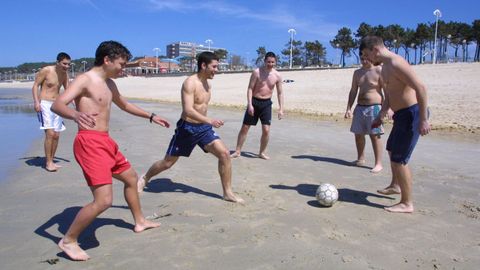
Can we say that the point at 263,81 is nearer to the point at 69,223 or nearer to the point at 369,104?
the point at 369,104

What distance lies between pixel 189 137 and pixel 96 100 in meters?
1.69

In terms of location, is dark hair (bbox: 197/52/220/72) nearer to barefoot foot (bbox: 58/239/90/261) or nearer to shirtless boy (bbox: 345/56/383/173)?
barefoot foot (bbox: 58/239/90/261)

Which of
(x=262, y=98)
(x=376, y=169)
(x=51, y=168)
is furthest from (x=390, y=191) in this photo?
(x=51, y=168)

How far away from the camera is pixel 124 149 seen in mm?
8914

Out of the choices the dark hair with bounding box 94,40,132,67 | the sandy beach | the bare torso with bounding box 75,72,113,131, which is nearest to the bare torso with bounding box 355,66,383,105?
the sandy beach

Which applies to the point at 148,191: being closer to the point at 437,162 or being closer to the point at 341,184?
the point at 341,184

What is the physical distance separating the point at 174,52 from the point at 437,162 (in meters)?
193

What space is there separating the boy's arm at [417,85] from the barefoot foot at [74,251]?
3666 mm

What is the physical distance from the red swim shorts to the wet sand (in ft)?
2.32

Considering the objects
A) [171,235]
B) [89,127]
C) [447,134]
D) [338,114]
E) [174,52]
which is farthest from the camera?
[174,52]

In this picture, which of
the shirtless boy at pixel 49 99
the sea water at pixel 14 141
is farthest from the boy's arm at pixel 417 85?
the sea water at pixel 14 141

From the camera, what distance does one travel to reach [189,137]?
5.22 m

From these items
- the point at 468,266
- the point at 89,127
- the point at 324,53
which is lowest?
the point at 468,266

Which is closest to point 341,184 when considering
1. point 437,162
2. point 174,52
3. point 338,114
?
point 437,162
